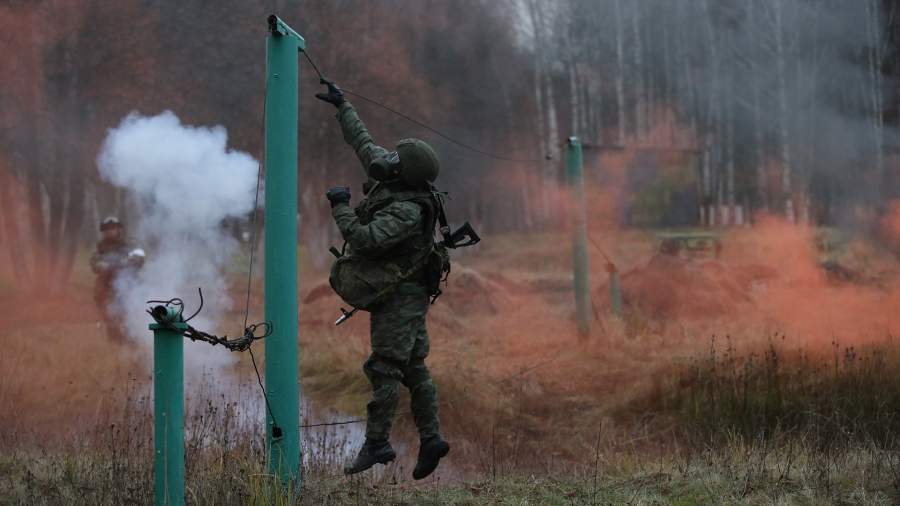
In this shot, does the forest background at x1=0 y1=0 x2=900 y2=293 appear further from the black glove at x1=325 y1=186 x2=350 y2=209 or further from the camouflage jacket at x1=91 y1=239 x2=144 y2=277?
the black glove at x1=325 y1=186 x2=350 y2=209

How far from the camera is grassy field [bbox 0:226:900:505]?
410cm

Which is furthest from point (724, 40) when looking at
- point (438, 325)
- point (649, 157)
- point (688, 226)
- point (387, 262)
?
point (387, 262)

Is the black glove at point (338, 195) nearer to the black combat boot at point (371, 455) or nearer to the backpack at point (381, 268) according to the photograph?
the backpack at point (381, 268)

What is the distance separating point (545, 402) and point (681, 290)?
5281 millimetres

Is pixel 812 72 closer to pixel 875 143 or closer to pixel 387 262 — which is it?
pixel 875 143

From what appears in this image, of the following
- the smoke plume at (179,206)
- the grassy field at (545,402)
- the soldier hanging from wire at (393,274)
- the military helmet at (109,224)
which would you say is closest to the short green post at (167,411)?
the grassy field at (545,402)

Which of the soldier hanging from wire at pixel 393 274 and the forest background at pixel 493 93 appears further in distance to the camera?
the forest background at pixel 493 93

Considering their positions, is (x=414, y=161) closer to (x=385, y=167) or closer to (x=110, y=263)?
(x=385, y=167)

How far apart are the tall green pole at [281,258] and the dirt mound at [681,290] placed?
27.2ft

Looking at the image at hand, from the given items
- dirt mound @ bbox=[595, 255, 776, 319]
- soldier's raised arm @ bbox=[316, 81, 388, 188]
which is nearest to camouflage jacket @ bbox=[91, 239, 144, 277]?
soldier's raised arm @ bbox=[316, 81, 388, 188]

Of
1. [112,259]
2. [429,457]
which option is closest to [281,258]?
[429,457]

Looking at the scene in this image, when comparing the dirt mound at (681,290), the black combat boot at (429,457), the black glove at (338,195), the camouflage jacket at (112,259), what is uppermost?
the camouflage jacket at (112,259)

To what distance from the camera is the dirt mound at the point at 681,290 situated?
11578mm

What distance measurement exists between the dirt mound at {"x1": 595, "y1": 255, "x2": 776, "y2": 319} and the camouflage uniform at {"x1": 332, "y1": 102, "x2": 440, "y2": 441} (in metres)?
7.60
